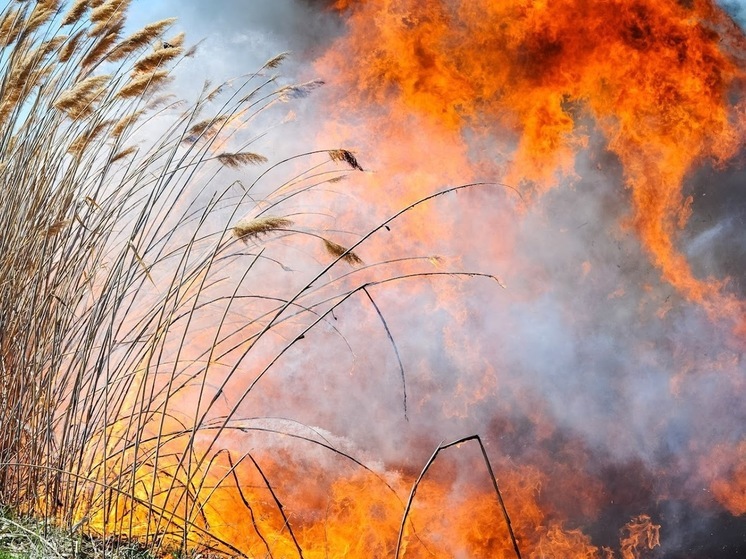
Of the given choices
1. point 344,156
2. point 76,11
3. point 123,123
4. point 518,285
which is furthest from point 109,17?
point 518,285

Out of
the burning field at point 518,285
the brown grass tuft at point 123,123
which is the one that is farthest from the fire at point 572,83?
the brown grass tuft at point 123,123

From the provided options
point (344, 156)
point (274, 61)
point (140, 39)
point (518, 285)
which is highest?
point (518, 285)

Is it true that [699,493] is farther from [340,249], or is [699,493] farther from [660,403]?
[340,249]

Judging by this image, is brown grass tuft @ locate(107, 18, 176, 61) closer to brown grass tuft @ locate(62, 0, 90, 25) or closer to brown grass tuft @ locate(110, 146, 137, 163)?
brown grass tuft @ locate(62, 0, 90, 25)

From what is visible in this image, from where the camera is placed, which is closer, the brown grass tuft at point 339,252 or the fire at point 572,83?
the brown grass tuft at point 339,252

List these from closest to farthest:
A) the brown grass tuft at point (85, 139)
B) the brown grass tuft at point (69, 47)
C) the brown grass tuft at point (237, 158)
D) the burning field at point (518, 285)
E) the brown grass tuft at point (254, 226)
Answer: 1. the brown grass tuft at point (254, 226)
2. the brown grass tuft at point (237, 158)
3. the brown grass tuft at point (85, 139)
4. the brown grass tuft at point (69, 47)
5. the burning field at point (518, 285)

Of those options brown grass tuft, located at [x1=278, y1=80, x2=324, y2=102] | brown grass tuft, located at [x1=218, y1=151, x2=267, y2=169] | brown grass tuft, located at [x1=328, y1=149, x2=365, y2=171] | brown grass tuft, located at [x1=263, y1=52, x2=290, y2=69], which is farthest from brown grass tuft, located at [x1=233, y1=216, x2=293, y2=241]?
brown grass tuft, located at [x1=263, y1=52, x2=290, y2=69]

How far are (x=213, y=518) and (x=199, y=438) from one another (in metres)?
0.63

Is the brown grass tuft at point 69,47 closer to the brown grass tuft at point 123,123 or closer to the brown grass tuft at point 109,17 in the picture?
the brown grass tuft at point 109,17

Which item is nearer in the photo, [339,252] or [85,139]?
[339,252]

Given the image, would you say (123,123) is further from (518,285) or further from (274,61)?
(518,285)

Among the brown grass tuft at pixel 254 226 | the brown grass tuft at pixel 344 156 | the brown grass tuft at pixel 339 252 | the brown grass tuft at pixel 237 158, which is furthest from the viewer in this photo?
the brown grass tuft at pixel 237 158

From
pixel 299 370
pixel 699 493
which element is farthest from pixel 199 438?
pixel 699 493

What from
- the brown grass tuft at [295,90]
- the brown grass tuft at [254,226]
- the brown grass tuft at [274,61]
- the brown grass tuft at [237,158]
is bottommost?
the brown grass tuft at [254,226]
